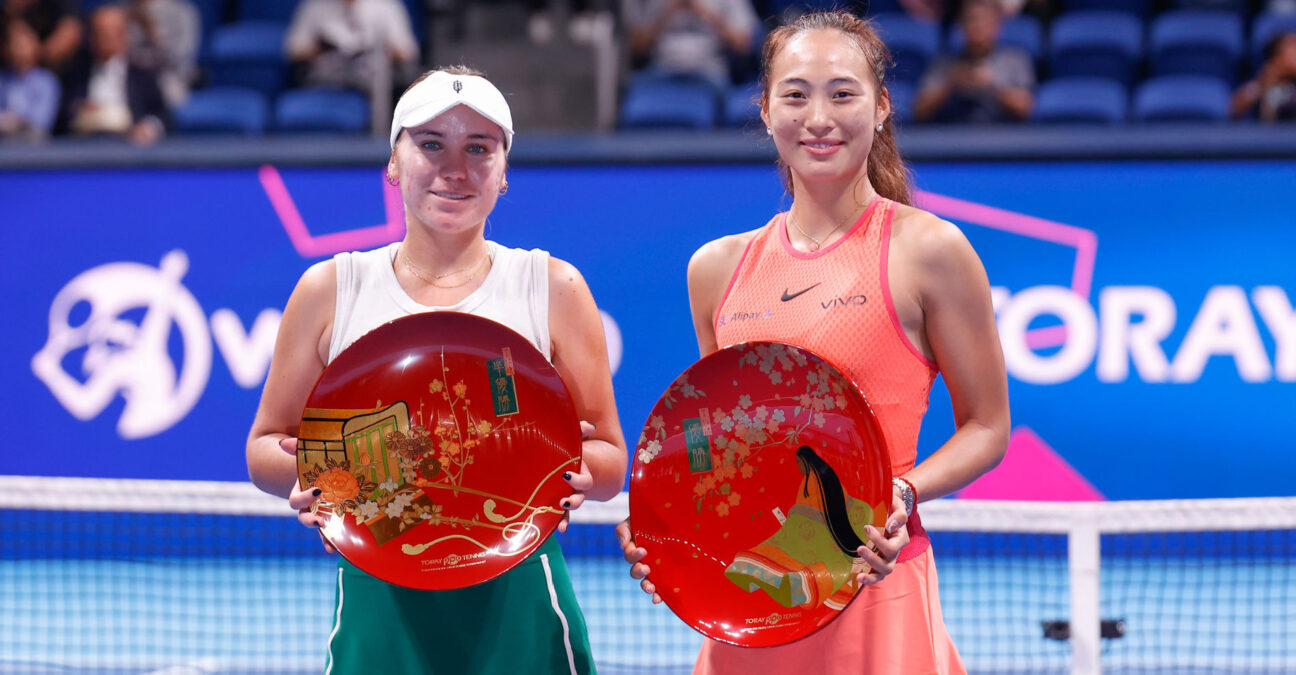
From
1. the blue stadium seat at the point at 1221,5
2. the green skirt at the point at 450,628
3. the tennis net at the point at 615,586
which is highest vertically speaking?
the blue stadium seat at the point at 1221,5

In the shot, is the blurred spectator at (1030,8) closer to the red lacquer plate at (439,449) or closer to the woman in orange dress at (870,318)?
the woman in orange dress at (870,318)

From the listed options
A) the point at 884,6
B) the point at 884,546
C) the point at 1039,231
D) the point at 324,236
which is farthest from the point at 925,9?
the point at 884,546

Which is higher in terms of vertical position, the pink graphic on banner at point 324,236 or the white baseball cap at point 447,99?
the pink graphic on banner at point 324,236

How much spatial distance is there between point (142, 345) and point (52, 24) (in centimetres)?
398

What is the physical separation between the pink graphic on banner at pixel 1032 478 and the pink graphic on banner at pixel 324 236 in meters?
3.12

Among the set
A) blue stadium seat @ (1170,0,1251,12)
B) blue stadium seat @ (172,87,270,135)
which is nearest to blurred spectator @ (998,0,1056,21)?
blue stadium seat @ (1170,0,1251,12)

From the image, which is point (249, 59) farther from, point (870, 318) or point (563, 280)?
point (870, 318)

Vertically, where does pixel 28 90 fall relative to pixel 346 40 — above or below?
below

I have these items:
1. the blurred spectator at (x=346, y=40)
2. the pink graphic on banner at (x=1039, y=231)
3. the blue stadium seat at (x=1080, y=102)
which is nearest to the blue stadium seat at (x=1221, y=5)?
the blue stadium seat at (x=1080, y=102)

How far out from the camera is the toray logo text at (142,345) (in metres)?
6.43

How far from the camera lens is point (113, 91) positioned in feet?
28.0

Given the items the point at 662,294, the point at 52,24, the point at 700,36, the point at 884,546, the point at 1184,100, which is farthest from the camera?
the point at 52,24

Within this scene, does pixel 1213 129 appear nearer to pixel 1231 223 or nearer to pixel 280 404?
pixel 1231 223

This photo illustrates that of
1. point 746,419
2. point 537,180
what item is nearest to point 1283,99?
point 537,180
